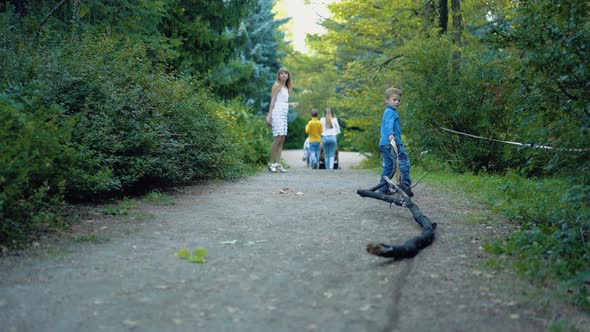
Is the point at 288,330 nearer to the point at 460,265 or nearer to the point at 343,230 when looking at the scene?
the point at 460,265

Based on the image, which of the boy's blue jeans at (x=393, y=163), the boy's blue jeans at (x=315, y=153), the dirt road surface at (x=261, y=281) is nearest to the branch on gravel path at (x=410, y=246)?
the dirt road surface at (x=261, y=281)

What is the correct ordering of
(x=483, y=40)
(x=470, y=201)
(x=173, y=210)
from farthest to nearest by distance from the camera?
1. (x=470, y=201)
2. (x=173, y=210)
3. (x=483, y=40)

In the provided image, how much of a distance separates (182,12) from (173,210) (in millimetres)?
11595

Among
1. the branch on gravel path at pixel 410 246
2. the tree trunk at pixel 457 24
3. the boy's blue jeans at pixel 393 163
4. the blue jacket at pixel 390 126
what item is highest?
the tree trunk at pixel 457 24

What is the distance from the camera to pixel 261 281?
4.21 m

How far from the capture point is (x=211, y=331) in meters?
3.29

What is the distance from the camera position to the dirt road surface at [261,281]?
343cm

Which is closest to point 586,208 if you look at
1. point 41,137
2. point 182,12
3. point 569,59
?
point 569,59

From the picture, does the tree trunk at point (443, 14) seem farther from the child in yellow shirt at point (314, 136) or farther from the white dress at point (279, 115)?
the white dress at point (279, 115)

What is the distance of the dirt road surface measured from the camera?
3434 millimetres

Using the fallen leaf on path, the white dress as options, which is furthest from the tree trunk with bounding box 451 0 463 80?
the fallen leaf on path

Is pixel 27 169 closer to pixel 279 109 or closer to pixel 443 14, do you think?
pixel 279 109

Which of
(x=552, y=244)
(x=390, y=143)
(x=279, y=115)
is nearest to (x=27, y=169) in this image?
(x=552, y=244)

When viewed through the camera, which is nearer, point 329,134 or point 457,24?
point 457,24
